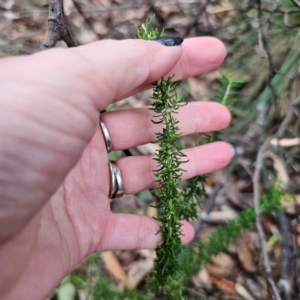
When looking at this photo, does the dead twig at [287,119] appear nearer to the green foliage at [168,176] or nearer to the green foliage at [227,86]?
the green foliage at [227,86]

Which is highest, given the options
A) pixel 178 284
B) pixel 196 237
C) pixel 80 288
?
pixel 178 284

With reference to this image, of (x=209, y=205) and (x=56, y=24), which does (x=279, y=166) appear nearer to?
(x=209, y=205)

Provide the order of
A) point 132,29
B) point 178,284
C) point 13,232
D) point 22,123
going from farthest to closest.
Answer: point 132,29, point 178,284, point 13,232, point 22,123

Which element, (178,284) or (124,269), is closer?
(178,284)

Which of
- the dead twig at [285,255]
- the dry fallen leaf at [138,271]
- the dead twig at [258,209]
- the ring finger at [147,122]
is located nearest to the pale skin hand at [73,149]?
the ring finger at [147,122]

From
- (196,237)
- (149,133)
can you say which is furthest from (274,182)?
(149,133)

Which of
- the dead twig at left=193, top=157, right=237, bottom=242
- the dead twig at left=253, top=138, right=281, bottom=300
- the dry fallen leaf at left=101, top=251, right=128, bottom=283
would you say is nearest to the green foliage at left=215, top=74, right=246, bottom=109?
the dead twig at left=253, top=138, right=281, bottom=300

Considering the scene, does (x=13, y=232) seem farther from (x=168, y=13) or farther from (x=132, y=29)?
(x=168, y=13)
